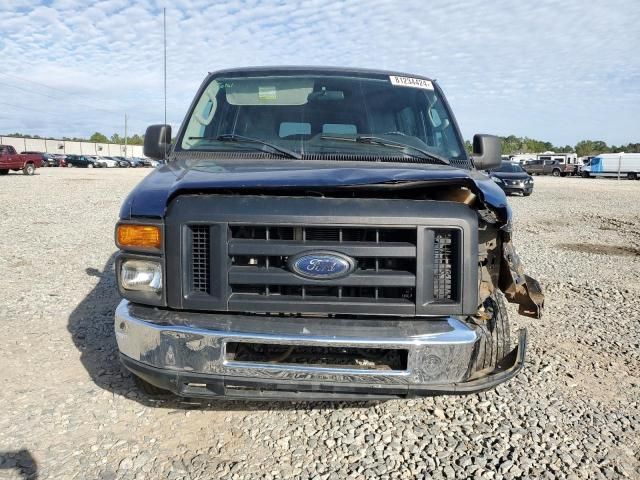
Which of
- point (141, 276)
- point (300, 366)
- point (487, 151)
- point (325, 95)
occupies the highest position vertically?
point (325, 95)

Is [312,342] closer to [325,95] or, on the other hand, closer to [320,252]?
[320,252]

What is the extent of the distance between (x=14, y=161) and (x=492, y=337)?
3360 centimetres

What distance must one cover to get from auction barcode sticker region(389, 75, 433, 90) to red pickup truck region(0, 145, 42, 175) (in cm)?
3136

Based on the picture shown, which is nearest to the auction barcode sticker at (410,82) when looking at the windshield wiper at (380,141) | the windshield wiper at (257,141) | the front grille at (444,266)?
the windshield wiper at (380,141)

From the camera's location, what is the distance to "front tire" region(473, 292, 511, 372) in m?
2.54

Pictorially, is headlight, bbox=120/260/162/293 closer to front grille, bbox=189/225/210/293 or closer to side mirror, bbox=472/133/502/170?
front grille, bbox=189/225/210/293

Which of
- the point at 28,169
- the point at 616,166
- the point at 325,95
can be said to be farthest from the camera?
the point at 616,166

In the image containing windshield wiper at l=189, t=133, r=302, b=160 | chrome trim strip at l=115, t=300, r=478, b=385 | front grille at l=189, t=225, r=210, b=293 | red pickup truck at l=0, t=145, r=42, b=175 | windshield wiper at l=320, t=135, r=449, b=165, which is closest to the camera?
chrome trim strip at l=115, t=300, r=478, b=385

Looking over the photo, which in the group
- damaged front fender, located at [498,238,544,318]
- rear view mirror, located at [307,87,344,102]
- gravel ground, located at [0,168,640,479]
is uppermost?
rear view mirror, located at [307,87,344,102]

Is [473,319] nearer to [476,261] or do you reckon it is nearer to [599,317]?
[476,261]

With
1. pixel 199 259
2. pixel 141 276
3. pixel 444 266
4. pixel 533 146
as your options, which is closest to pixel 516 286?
pixel 444 266

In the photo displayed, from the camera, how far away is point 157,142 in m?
3.72

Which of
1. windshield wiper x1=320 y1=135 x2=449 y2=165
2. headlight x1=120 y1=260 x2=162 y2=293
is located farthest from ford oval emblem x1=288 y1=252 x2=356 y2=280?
windshield wiper x1=320 y1=135 x2=449 y2=165

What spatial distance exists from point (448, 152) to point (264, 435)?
2219mm
